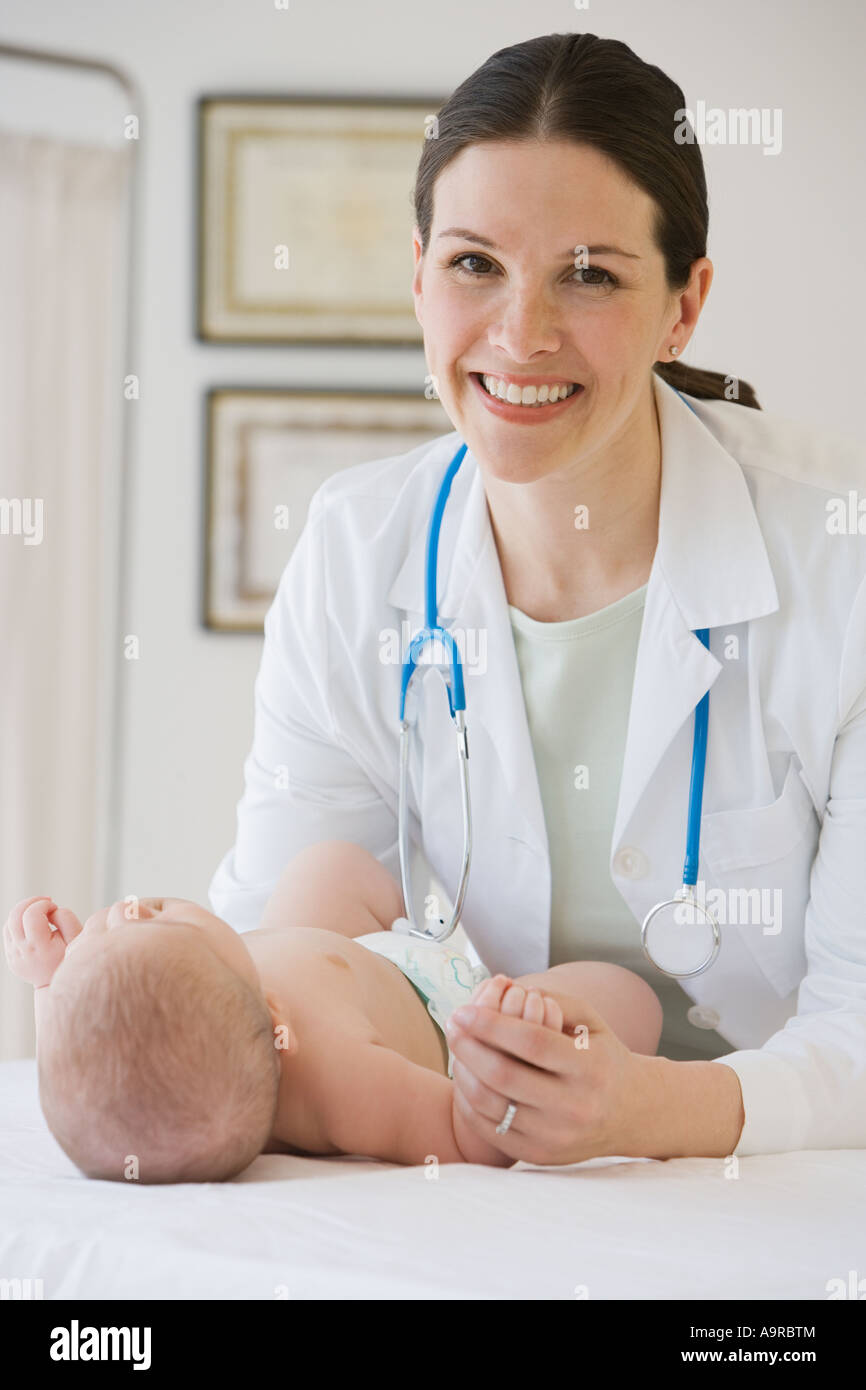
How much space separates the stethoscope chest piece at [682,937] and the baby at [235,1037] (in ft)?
0.19

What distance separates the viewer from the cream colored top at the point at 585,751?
1424 millimetres

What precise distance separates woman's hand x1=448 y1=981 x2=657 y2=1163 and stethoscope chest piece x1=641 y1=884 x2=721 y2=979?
0.94ft

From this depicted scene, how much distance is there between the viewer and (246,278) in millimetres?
2920

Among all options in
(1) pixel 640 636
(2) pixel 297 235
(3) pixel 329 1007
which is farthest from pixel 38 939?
(2) pixel 297 235

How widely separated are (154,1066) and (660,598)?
0.71 m

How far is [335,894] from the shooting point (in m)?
1.43

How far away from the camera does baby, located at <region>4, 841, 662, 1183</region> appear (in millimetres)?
962

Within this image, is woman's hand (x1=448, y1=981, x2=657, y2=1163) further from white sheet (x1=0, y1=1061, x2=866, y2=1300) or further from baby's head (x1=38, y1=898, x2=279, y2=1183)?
baby's head (x1=38, y1=898, x2=279, y2=1183)

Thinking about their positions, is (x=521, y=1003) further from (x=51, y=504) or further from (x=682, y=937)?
(x=51, y=504)

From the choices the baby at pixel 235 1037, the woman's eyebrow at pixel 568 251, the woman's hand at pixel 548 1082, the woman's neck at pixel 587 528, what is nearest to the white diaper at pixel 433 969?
the baby at pixel 235 1037
